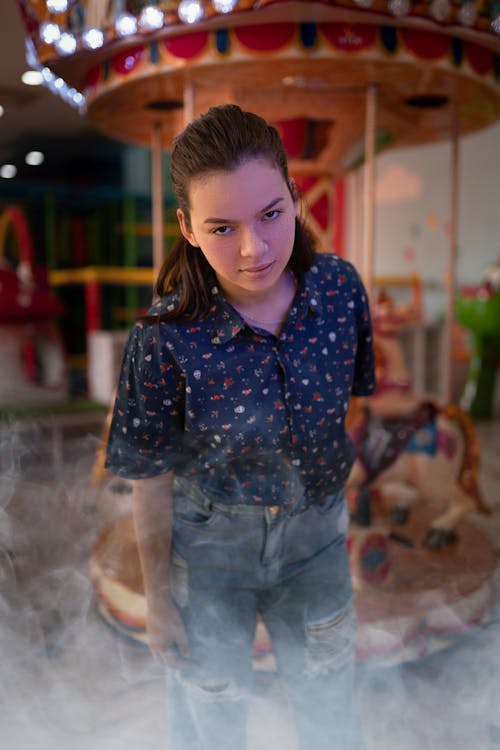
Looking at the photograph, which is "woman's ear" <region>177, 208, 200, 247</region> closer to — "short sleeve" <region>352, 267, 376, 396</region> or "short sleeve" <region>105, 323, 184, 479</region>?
"short sleeve" <region>105, 323, 184, 479</region>

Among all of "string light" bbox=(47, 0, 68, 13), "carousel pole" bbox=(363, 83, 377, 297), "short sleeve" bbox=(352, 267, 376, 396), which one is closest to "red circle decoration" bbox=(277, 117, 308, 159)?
"carousel pole" bbox=(363, 83, 377, 297)

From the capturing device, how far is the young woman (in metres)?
0.60

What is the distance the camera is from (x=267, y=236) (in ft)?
1.96

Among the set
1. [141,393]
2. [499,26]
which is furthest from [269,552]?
[499,26]

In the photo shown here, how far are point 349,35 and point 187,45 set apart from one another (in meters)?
0.32

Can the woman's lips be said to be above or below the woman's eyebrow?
below

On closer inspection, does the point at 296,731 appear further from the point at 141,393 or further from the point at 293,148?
the point at 293,148

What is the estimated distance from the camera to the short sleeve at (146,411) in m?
0.65

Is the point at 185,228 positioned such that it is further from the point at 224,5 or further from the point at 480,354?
the point at 480,354

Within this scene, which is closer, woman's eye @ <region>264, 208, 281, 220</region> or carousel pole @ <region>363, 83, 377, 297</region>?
woman's eye @ <region>264, 208, 281, 220</region>

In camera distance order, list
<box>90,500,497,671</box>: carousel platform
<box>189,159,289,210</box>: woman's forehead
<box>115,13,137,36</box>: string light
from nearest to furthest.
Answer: <box>189,159,289,210</box>: woman's forehead, <box>90,500,497,671</box>: carousel platform, <box>115,13,137,36</box>: string light

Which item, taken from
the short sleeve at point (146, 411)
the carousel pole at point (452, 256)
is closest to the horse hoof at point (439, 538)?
the carousel pole at point (452, 256)

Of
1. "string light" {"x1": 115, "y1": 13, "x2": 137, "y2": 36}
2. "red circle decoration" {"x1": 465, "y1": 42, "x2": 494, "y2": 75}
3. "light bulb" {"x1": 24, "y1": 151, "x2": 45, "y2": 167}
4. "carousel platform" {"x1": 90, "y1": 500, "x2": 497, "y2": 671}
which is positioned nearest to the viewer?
"carousel platform" {"x1": 90, "y1": 500, "x2": 497, "y2": 671}

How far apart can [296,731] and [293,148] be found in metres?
1.31
